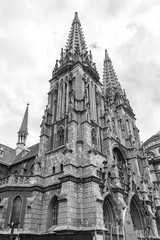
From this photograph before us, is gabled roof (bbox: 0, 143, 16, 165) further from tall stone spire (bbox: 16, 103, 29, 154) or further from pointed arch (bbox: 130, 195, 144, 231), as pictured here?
pointed arch (bbox: 130, 195, 144, 231)

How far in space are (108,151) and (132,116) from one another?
20.5 m

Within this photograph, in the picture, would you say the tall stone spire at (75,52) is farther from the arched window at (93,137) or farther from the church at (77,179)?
the arched window at (93,137)

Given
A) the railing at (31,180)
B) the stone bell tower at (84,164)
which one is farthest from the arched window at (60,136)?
the railing at (31,180)

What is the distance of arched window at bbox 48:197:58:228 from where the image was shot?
69.1 feet

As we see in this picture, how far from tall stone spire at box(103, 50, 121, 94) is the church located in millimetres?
13195

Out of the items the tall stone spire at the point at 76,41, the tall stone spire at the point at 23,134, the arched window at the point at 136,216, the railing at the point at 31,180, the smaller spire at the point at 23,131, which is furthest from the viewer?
the smaller spire at the point at 23,131

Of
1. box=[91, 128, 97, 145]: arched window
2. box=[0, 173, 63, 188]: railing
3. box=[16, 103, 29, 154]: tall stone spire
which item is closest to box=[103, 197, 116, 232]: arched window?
box=[0, 173, 63, 188]: railing

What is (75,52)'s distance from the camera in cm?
3716

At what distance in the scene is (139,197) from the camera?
28234mm

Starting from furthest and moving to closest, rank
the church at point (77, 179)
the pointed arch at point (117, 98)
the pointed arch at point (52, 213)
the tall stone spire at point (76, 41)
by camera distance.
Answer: the pointed arch at point (117, 98)
the tall stone spire at point (76, 41)
the pointed arch at point (52, 213)
the church at point (77, 179)

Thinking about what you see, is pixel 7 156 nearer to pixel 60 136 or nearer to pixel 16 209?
pixel 60 136

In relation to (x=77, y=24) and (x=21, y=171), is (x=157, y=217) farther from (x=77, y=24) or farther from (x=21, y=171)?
(x=77, y=24)

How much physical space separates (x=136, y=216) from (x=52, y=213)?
1268 cm

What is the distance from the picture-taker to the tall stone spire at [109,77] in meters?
49.6
